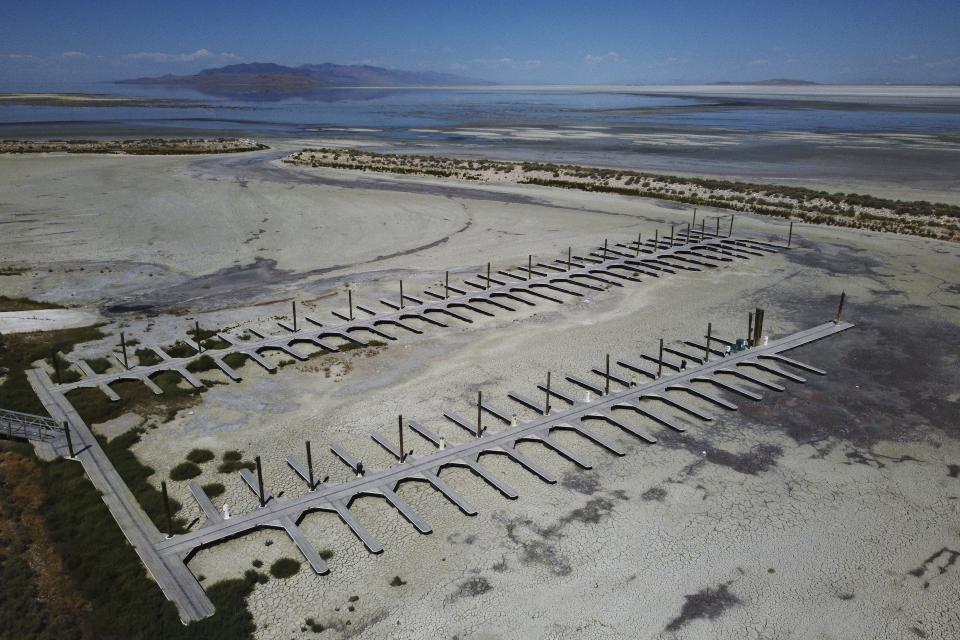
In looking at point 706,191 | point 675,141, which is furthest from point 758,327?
point 675,141

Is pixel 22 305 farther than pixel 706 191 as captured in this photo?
No

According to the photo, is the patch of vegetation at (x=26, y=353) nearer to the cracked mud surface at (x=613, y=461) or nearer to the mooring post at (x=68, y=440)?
the cracked mud surface at (x=613, y=461)

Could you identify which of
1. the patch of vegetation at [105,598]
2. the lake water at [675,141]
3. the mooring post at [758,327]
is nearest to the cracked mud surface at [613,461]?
the patch of vegetation at [105,598]

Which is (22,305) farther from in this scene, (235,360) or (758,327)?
(758,327)

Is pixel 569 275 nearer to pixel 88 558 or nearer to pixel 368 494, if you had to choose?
pixel 368 494

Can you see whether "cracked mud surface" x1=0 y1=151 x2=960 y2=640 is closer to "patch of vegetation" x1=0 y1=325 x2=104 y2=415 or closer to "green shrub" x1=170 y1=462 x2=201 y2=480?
"green shrub" x1=170 y1=462 x2=201 y2=480
